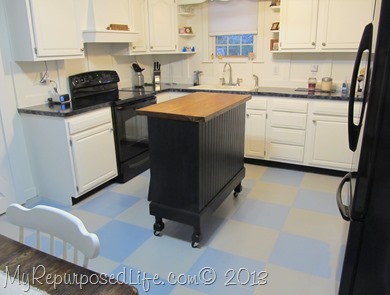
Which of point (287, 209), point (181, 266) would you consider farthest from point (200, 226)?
point (287, 209)

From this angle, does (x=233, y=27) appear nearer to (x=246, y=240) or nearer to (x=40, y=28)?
(x=40, y=28)

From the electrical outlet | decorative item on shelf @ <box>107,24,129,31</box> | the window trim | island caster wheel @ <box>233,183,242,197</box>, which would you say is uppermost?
decorative item on shelf @ <box>107,24,129,31</box>

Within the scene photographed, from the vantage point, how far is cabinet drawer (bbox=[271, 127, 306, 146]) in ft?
12.1

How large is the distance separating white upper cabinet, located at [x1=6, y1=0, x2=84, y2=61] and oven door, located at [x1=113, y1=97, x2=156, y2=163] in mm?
803

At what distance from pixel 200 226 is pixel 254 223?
2.00ft

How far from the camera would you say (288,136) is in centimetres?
377

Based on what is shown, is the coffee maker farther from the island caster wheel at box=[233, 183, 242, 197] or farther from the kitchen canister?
the kitchen canister

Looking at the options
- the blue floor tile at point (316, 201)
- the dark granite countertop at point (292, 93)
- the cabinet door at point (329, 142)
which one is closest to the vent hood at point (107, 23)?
the dark granite countertop at point (292, 93)

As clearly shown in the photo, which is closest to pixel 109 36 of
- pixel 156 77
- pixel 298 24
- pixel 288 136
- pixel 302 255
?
pixel 156 77

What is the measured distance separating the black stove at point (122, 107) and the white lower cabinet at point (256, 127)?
1216 millimetres

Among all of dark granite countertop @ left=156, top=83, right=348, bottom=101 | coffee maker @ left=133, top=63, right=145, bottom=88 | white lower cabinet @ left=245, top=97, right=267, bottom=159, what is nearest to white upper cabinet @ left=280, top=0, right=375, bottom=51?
dark granite countertop @ left=156, top=83, right=348, bottom=101

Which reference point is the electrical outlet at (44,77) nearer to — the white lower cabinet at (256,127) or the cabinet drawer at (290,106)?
the white lower cabinet at (256,127)

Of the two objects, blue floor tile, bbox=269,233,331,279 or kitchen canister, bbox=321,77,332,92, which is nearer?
blue floor tile, bbox=269,233,331,279

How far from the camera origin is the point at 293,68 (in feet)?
13.4
